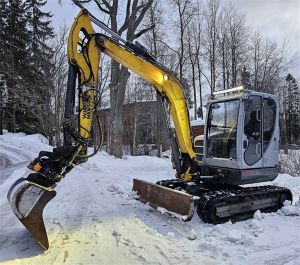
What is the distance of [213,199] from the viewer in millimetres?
7273

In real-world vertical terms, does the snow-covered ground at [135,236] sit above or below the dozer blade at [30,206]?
below

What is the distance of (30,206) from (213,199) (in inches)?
127

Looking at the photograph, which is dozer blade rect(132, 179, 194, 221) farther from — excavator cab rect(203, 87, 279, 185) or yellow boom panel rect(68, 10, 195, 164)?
excavator cab rect(203, 87, 279, 185)

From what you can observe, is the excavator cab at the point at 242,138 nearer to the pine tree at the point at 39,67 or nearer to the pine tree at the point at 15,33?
the pine tree at the point at 39,67

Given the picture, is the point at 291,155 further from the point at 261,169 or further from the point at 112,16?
the point at 112,16

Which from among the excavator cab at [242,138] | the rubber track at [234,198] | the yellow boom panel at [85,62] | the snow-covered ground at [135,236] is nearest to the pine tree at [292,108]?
the rubber track at [234,198]

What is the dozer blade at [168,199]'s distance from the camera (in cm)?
702

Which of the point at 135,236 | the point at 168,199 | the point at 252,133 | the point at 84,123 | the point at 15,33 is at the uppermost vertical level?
the point at 15,33

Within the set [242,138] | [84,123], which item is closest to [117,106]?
[242,138]

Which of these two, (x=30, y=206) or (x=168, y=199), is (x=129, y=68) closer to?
(x=168, y=199)

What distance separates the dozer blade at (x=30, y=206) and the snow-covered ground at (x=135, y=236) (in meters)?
0.23

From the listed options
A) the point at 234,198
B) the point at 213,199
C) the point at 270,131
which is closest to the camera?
the point at 213,199

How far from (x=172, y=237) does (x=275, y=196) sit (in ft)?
10.5

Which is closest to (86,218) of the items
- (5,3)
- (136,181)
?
(136,181)
